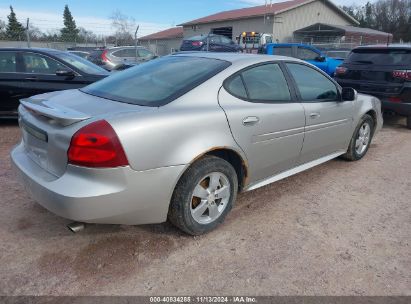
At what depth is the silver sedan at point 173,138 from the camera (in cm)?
239

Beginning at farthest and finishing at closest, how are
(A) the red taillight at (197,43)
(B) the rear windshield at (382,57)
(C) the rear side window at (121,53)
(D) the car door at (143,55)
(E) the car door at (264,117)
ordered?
(A) the red taillight at (197,43), (D) the car door at (143,55), (C) the rear side window at (121,53), (B) the rear windshield at (382,57), (E) the car door at (264,117)

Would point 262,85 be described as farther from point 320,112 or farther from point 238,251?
point 238,251

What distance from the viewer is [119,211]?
2.49 metres

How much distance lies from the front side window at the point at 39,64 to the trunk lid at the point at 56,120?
3544mm

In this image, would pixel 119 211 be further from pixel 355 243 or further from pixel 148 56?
pixel 148 56

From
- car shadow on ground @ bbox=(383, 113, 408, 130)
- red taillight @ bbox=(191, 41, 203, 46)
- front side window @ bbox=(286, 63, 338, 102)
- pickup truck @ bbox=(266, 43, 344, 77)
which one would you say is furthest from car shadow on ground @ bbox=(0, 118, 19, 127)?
red taillight @ bbox=(191, 41, 203, 46)

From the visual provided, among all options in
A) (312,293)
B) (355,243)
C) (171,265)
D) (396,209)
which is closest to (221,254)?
(171,265)

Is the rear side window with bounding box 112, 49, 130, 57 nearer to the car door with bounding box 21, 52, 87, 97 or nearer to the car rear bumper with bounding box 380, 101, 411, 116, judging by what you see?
the car door with bounding box 21, 52, 87, 97

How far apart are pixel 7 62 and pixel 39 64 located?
1.73 feet

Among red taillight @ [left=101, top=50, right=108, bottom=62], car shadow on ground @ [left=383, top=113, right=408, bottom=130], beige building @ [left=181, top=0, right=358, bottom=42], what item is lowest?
car shadow on ground @ [left=383, top=113, right=408, bottom=130]

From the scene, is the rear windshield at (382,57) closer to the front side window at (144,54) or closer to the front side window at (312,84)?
the front side window at (312,84)

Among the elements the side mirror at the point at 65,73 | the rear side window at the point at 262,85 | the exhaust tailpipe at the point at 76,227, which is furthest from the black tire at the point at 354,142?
the side mirror at the point at 65,73

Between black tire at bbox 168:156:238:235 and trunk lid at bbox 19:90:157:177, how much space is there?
57cm

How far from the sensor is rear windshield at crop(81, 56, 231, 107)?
113 inches
